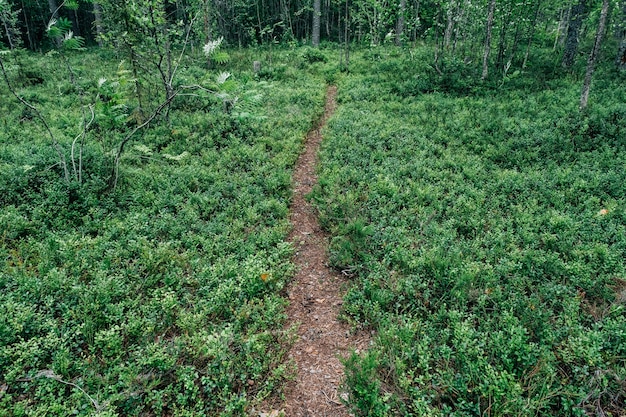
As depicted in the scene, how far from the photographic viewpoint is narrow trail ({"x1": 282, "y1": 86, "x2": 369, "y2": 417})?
4.97 metres

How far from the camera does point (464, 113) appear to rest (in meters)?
14.0

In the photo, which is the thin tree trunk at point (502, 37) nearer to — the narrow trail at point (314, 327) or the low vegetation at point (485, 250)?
the low vegetation at point (485, 250)

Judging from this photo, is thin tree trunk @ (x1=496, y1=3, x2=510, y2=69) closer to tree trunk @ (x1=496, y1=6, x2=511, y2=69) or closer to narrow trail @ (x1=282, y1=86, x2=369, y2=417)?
tree trunk @ (x1=496, y1=6, x2=511, y2=69)

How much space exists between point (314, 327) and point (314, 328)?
0.08 ft

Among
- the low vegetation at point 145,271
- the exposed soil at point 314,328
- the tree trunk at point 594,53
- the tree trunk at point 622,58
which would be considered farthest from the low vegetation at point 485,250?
the tree trunk at point 622,58

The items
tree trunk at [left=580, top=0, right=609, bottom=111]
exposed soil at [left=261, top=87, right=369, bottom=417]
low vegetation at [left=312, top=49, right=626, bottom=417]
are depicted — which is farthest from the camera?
tree trunk at [left=580, top=0, right=609, bottom=111]

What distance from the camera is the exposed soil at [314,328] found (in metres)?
4.96

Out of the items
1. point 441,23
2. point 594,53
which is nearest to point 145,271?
point 594,53

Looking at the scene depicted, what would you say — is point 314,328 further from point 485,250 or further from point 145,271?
point 485,250

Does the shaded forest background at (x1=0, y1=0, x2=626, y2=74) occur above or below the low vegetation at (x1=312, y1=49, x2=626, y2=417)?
above

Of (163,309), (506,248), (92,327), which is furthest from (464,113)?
(92,327)

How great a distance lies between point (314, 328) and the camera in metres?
6.16

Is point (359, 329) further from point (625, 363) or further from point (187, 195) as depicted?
point (187, 195)

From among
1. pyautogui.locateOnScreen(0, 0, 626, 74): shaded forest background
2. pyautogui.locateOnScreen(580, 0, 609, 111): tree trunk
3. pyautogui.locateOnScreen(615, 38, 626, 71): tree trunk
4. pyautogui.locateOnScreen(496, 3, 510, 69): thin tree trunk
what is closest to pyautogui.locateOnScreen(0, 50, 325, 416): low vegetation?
pyautogui.locateOnScreen(0, 0, 626, 74): shaded forest background
